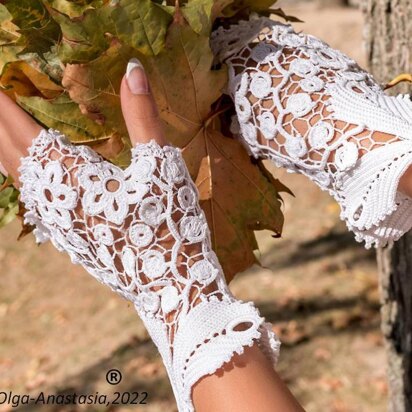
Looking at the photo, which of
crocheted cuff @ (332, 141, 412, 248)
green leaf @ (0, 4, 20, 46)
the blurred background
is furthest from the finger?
the blurred background

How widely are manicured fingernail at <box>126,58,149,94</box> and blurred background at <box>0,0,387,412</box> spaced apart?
171 centimetres

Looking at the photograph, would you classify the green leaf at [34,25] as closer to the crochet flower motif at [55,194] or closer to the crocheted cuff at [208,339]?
the crochet flower motif at [55,194]

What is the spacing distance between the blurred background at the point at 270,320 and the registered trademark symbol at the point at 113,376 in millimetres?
29

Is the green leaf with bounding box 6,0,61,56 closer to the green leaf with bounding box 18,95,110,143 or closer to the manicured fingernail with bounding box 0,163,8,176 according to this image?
the green leaf with bounding box 18,95,110,143

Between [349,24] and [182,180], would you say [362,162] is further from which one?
[349,24]

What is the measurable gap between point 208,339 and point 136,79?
15.3 inches

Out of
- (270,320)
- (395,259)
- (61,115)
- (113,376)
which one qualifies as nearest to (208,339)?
(61,115)

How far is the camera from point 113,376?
120 inches

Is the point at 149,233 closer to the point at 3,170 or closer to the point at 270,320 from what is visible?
the point at 3,170

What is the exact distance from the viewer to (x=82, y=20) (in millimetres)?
998

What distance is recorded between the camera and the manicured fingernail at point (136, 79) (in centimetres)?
100

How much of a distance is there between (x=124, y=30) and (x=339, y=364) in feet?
7.15

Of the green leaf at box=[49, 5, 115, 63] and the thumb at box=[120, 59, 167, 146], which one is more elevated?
the green leaf at box=[49, 5, 115, 63]

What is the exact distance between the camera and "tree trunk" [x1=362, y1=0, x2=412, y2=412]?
174 cm
